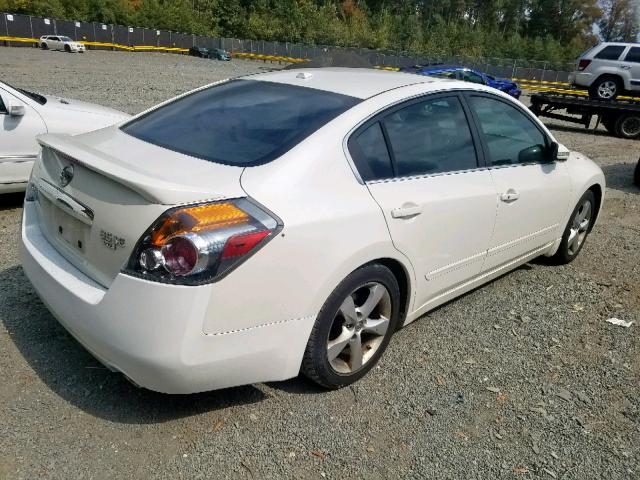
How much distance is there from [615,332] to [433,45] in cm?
7404

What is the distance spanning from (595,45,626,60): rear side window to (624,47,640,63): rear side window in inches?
9.4

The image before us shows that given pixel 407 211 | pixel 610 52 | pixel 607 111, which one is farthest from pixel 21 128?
pixel 610 52

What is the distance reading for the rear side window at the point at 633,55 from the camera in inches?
635

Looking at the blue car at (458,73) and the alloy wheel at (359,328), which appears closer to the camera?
the alloy wheel at (359,328)

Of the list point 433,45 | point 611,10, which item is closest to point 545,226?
point 433,45

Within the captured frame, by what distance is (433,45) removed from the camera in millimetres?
71938

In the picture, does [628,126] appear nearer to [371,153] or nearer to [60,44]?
[371,153]

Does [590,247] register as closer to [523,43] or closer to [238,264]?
[238,264]

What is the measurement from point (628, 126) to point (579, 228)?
1075cm

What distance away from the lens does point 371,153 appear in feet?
9.20

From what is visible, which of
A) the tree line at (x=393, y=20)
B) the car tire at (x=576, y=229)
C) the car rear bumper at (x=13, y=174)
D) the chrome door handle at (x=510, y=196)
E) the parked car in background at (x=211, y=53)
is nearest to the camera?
the chrome door handle at (x=510, y=196)

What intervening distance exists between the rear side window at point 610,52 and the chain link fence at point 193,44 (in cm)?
2797

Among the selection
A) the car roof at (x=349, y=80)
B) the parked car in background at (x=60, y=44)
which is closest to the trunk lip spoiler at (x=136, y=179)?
the car roof at (x=349, y=80)

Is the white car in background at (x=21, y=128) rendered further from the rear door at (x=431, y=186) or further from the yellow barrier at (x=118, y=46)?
the yellow barrier at (x=118, y=46)
